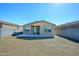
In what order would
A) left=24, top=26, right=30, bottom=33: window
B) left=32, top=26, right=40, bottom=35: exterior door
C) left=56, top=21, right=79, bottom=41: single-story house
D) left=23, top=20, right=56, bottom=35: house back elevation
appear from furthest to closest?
left=32, top=26, right=40, bottom=35: exterior door, left=24, top=26, right=30, bottom=33: window, left=23, top=20, right=56, bottom=35: house back elevation, left=56, top=21, right=79, bottom=41: single-story house

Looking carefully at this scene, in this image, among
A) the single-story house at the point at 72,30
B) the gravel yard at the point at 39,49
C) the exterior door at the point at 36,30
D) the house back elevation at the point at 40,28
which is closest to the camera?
the gravel yard at the point at 39,49

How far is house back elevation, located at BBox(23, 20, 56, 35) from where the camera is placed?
17.2m

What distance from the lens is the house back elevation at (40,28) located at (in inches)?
677

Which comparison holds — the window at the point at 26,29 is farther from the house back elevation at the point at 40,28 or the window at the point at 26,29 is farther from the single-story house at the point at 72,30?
the single-story house at the point at 72,30

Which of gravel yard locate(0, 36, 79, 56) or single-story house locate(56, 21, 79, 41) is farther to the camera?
single-story house locate(56, 21, 79, 41)

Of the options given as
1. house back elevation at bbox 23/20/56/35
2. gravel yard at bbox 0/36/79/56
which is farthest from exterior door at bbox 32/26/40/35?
gravel yard at bbox 0/36/79/56

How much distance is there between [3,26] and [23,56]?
450 inches

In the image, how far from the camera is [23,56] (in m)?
6.87

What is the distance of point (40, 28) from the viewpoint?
17500mm

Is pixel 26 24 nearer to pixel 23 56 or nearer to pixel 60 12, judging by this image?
pixel 60 12

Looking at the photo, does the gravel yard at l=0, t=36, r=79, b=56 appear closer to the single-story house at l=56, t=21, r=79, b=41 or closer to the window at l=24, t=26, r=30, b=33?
the single-story house at l=56, t=21, r=79, b=41

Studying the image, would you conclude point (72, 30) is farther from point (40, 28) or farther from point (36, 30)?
Result: point (36, 30)

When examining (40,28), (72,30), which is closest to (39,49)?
(72,30)

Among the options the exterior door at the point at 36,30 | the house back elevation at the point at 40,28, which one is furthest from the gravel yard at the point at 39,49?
the exterior door at the point at 36,30
